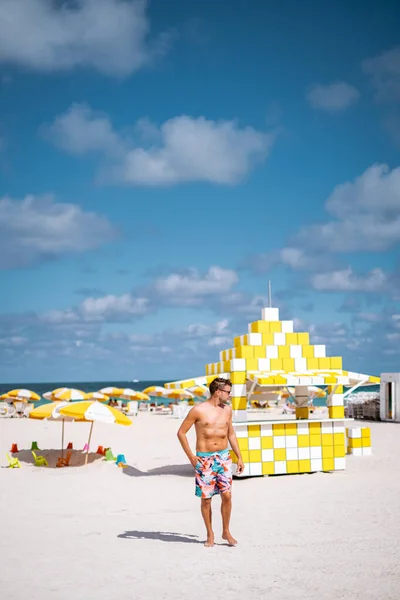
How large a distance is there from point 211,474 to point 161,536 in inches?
48.4

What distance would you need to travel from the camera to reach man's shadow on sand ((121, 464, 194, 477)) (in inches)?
513

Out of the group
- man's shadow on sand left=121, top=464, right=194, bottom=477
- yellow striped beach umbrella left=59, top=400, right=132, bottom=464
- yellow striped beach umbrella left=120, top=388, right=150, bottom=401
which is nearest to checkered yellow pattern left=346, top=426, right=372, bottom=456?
man's shadow on sand left=121, top=464, right=194, bottom=477

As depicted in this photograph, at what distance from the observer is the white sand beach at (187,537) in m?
5.36

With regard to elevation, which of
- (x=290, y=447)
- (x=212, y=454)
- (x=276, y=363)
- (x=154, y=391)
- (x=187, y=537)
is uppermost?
(x=276, y=363)

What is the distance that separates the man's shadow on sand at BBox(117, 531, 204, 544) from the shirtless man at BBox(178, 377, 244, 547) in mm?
449

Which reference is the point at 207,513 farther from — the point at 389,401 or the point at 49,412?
the point at 389,401

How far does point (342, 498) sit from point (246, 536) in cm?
302

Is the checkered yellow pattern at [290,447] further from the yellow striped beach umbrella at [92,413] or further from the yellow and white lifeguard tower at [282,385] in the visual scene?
the yellow striped beach umbrella at [92,413]

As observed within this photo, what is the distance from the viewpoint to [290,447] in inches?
488

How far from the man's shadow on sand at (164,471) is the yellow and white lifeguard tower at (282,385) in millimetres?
1672

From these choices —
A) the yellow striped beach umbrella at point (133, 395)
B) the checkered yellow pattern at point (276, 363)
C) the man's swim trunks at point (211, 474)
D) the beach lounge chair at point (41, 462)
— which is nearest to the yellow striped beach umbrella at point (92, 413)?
the checkered yellow pattern at point (276, 363)

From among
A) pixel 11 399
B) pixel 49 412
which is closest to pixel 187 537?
pixel 49 412

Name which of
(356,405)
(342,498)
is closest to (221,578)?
(342,498)

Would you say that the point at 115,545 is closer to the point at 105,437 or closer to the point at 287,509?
the point at 287,509
